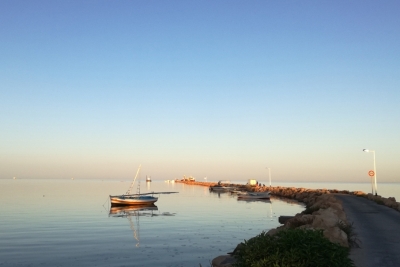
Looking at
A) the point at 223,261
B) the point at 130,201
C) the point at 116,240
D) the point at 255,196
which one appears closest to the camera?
the point at 223,261

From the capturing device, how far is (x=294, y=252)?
376 inches

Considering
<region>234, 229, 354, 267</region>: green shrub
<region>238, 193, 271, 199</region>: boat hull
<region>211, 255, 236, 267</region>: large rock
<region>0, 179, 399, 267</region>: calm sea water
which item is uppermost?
<region>234, 229, 354, 267</region>: green shrub

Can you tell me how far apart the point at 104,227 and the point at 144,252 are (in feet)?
51.3

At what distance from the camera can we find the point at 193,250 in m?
25.3

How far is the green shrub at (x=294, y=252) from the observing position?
945 cm

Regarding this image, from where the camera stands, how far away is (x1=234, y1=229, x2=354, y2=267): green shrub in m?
9.45

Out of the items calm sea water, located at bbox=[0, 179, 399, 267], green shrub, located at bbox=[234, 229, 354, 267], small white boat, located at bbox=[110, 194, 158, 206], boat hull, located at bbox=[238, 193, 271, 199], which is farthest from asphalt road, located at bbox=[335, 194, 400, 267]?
boat hull, located at bbox=[238, 193, 271, 199]

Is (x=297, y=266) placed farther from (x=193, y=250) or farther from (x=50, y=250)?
(x=50, y=250)

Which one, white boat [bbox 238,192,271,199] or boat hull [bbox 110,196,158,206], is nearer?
boat hull [bbox 110,196,158,206]

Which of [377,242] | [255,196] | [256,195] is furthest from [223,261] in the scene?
[256,195]

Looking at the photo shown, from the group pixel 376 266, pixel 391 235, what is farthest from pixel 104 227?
pixel 376 266

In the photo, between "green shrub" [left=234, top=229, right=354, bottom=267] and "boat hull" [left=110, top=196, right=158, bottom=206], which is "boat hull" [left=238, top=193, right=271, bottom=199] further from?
"green shrub" [left=234, top=229, right=354, bottom=267]

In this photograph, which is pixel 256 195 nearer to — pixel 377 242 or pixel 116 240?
pixel 116 240

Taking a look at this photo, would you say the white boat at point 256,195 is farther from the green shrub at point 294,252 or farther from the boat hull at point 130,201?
the green shrub at point 294,252
